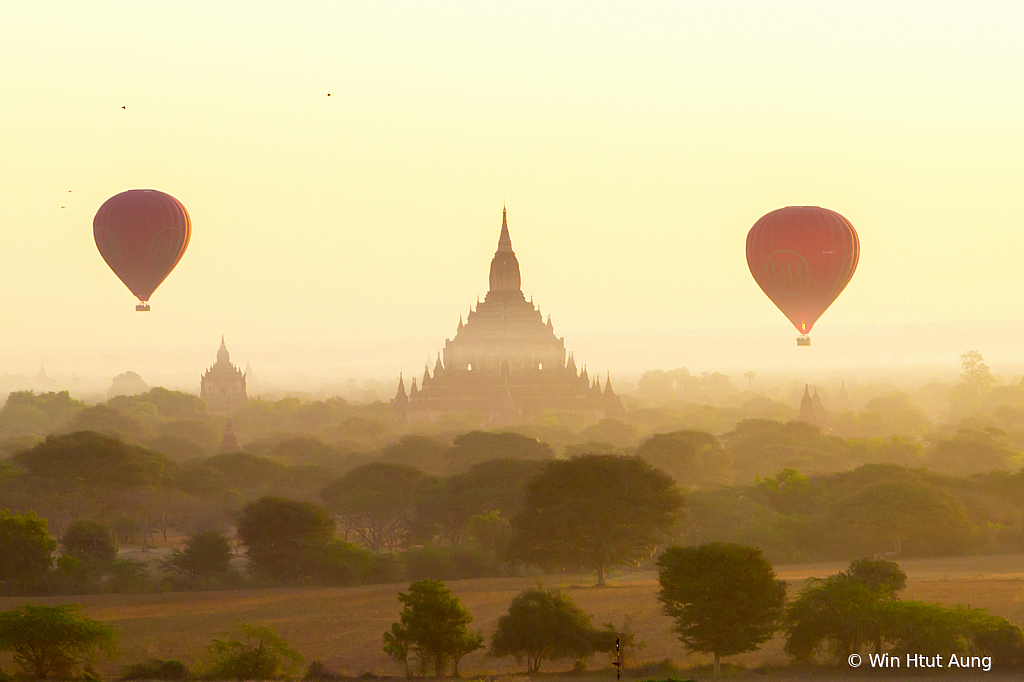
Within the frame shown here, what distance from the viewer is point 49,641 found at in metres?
29.0

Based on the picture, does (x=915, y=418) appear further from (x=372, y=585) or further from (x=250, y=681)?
(x=250, y=681)

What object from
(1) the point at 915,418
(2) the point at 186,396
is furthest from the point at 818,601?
(2) the point at 186,396

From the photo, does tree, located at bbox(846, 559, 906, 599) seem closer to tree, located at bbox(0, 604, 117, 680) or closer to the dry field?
the dry field

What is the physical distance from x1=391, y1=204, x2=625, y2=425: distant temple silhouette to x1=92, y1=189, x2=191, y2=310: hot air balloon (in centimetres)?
5045

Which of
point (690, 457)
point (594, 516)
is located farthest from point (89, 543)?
point (690, 457)

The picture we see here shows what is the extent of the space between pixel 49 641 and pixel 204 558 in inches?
550

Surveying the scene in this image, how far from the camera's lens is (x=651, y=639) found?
32.2 m

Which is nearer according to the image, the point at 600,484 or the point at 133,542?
the point at 600,484

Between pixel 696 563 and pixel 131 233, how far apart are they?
34.4 m

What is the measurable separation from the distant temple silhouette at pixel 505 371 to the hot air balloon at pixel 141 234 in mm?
50451

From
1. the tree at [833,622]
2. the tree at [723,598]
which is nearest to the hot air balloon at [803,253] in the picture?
the tree at [723,598]

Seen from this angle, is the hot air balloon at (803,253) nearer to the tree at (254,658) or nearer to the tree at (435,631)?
the tree at (435,631)

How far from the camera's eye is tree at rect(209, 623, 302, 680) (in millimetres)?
28594

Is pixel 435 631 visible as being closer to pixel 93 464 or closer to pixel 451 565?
pixel 451 565
